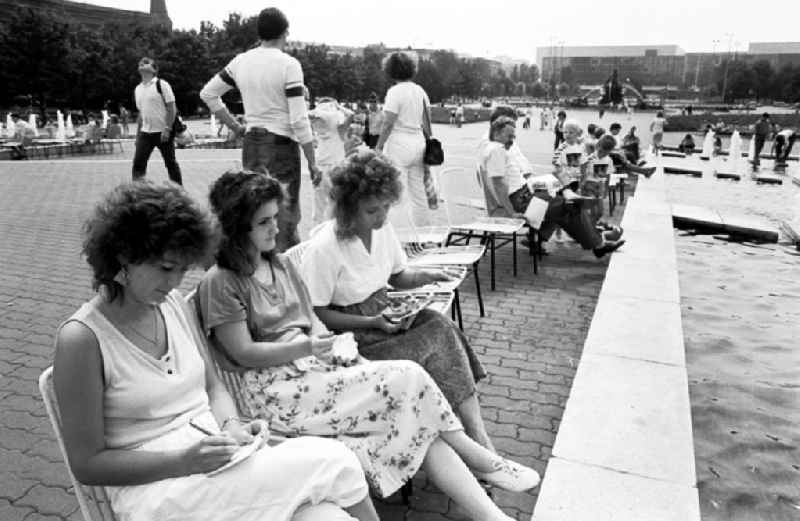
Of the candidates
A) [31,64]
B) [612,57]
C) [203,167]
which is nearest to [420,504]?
[203,167]

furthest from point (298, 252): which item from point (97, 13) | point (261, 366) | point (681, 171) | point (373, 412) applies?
point (97, 13)

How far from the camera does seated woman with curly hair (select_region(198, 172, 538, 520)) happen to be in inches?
92.5

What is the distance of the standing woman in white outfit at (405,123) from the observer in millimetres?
6230

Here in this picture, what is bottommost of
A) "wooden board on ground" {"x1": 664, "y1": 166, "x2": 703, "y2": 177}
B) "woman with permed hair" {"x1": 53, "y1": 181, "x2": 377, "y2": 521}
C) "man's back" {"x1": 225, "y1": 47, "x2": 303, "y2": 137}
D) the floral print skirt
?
"wooden board on ground" {"x1": 664, "y1": 166, "x2": 703, "y2": 177}

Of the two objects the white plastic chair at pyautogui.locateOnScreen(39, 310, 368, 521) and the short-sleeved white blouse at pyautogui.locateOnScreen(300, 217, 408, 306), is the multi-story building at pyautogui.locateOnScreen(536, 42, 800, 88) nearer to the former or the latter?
the short-sleeved white blouse at pyautogui.locateOnScreen(300, 217, 408, 306)

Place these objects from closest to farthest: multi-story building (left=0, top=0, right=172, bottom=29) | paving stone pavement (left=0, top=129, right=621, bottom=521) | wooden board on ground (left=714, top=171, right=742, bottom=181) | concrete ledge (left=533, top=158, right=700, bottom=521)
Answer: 1. concrete ledge (left=533, top=158, right=700, bottom=521)
2. paving stone pavement (left=0, top=129, right=621, bottom=521)
3. wooden board on ground (left=714, top=171, right=742, bottom=181)
4. multi-story building (left=0, top=0, right=172, bottom=29)

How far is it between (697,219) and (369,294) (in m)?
8.63

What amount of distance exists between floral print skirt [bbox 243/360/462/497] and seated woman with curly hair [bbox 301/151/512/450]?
17.9 inches

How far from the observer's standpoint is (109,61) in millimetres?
44344

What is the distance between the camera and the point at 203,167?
48.3 feet

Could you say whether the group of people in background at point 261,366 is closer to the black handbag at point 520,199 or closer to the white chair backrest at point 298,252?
the white chair backrest at point 298,252

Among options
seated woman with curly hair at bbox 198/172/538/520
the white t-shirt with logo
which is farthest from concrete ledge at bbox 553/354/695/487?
the white t-shirt with logo

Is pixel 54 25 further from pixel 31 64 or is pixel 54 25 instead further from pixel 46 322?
pixel 46 322

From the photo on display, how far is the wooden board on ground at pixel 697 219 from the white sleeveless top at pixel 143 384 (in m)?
9.79
